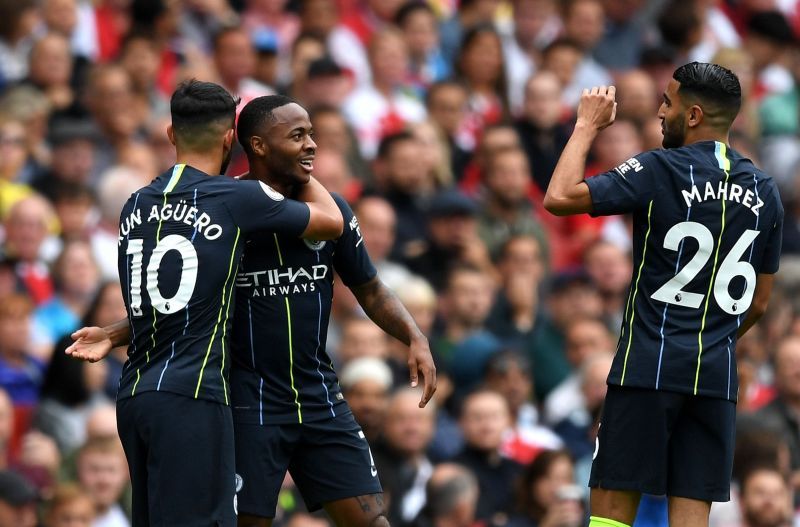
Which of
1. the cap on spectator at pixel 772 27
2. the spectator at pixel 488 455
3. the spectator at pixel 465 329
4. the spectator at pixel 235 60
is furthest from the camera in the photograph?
the cap on spectator at pixel 772 27

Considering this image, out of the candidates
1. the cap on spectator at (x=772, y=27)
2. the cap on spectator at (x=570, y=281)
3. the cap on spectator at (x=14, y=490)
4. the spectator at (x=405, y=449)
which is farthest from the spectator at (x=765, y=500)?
the cap on spectator at (x=772, y=27)

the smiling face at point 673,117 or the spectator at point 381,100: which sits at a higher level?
the spectator at point 381,100

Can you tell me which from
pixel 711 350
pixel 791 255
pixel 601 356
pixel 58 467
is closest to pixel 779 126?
pixel 791 255

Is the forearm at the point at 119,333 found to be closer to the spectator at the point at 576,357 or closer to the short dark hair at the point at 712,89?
the short dark hair at the point at 712,89

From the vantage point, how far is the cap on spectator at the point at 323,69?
14.7m

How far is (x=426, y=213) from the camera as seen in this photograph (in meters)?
14.3

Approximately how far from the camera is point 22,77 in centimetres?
1395

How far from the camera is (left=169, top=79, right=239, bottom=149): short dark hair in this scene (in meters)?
7.73

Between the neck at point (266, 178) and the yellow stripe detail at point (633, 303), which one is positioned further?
the neck at point (266, 178)

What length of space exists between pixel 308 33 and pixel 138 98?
196cm

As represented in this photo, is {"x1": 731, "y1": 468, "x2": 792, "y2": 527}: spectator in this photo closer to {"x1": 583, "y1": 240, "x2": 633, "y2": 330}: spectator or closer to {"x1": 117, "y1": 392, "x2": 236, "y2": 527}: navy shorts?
{"x1": 583, "y1": 240, "x2": 633, "y2": 330}: spectator

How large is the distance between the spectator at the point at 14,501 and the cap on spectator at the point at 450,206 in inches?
180

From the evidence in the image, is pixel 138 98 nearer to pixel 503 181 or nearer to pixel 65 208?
pixel 65 208

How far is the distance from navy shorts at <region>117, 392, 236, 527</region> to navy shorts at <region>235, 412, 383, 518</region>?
34 cm
